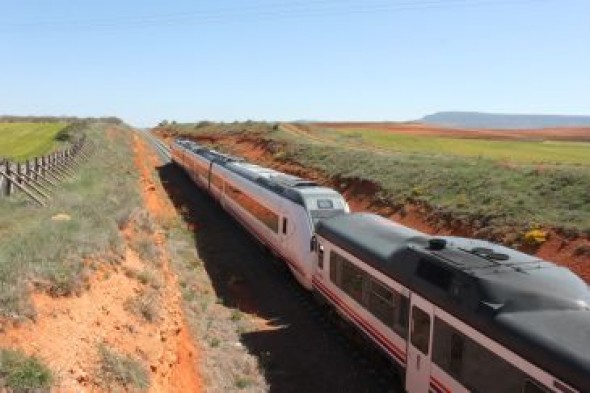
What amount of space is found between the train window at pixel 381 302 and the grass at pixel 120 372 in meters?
5.56

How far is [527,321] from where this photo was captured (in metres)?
9.95

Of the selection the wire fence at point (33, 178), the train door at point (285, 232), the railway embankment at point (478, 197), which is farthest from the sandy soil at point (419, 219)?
the wire fence at point (33, 178)

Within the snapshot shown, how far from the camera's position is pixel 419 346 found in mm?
12531

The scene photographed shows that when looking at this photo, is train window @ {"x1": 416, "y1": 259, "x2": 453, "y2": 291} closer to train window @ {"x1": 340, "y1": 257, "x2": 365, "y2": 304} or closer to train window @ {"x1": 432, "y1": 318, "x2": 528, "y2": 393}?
train window @ {"x1": 432, "y1": 318, "x2": 528, "y2": 393}

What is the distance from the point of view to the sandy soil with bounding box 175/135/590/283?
904 inches

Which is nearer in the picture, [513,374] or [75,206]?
[513,374]

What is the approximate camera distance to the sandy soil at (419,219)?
23.0 m

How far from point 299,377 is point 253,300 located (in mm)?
6490

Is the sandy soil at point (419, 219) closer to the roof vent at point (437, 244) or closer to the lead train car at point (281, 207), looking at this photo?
the lead train car at point (281, 207)

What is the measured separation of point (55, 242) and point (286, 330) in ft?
25.1

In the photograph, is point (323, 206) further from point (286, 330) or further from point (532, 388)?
point (532, 388)

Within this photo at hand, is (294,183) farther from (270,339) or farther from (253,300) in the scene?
(270,339)

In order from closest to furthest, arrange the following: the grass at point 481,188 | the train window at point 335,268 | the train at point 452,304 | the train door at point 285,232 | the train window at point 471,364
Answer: the train at point 452,304 → the train window at point 471,364 → the train window at point 335,268 → the train door at point 285,232 → the grass at point 481,188

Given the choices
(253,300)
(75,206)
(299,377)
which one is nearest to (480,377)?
(299,377)
